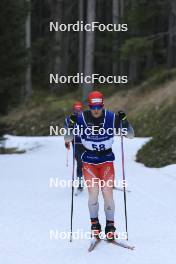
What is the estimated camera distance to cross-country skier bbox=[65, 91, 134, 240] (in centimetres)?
805

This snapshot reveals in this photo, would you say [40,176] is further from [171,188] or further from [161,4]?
[161,4]

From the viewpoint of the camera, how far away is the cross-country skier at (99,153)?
8.05 meters

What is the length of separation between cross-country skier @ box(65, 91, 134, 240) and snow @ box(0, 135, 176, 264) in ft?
1.75

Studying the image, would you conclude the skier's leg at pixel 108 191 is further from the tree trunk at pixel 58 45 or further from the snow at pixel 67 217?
the tree trunk at pixel 58 45

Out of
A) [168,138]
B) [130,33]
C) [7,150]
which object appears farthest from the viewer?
[130,33]

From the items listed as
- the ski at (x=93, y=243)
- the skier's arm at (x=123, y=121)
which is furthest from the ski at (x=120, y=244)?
the skier's arm at (x=123, y=121)

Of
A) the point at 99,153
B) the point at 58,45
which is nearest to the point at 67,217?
the point at 99,153

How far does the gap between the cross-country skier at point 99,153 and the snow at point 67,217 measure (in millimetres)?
534

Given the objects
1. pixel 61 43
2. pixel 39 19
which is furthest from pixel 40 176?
pixel 39 19

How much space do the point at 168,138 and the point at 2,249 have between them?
11.3 m

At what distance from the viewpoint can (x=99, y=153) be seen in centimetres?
811

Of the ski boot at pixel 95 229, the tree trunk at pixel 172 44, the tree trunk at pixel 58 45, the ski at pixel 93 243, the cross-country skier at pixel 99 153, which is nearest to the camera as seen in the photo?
→ the ski at pixel 93 243

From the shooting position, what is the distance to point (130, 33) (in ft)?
114

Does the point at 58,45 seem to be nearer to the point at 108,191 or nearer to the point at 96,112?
the point at 96,112
